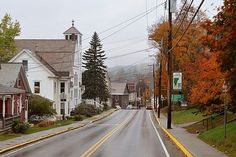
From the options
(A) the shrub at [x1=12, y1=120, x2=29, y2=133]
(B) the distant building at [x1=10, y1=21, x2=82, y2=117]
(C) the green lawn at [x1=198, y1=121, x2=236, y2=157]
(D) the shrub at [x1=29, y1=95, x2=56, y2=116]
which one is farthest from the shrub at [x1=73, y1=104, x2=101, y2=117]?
(C) the green lawn at [x1=198, y1=121, x2=236, y2=157]

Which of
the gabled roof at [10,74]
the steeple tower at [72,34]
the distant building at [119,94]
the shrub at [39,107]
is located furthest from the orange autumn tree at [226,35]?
the distant building at [119,94]

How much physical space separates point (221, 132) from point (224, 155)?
6.36 meters

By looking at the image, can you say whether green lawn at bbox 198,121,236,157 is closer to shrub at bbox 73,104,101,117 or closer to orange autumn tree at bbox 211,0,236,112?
orange autumn tree at bbox 211,0,236,112

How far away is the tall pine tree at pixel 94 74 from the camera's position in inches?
3859

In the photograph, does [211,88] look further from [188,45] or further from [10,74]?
[188,45]

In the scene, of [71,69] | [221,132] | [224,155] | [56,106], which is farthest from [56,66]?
[224,155]

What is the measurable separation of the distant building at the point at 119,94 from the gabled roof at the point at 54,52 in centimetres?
8580

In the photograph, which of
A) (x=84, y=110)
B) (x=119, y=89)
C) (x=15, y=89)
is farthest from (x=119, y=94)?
(x=15, y=89)

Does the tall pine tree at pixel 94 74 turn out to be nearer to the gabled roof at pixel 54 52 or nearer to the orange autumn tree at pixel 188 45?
the gabled roof at pixel 54 52

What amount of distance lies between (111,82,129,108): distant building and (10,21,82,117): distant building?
8460 centimetres

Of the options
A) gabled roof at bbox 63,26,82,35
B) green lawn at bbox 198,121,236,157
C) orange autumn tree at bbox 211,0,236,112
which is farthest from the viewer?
gabled roof at bbox 63,26,82,35

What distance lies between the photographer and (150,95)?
178 meters

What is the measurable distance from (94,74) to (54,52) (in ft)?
62.1

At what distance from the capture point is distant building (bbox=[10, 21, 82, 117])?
72.2m
